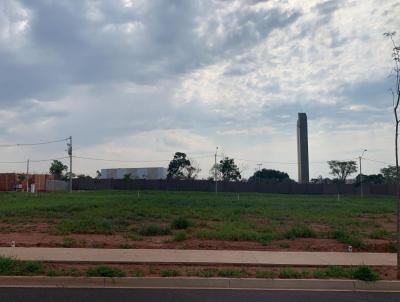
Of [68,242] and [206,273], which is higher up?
[68,242]

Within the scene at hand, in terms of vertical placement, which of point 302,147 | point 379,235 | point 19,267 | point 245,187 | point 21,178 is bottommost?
point 19,267

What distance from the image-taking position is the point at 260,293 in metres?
9.27

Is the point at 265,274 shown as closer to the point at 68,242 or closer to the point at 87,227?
the point at 68,242

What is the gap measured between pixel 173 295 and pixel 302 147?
84.8 meters

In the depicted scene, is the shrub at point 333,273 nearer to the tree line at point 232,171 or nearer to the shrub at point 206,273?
the shrub at point 206,273

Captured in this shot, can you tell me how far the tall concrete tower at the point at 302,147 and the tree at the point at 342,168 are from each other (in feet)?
66.9

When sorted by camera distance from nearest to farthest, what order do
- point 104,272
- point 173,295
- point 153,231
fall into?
point 173,295
point 104,272
point 153,231

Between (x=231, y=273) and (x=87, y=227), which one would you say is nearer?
(x=231, y=273)

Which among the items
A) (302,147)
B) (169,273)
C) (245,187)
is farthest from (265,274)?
(302,147)

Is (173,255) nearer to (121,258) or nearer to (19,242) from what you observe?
(121,258)

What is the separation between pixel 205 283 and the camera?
9844mm

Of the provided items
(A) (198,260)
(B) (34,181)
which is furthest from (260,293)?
(B) (34,181)

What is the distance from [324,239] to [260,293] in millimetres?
7871

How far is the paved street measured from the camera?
11.7 metres
